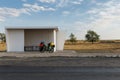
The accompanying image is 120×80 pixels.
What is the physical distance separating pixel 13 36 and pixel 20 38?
1.03m

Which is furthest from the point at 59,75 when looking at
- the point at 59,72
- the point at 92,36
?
the point at 92,36

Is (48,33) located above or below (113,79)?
above

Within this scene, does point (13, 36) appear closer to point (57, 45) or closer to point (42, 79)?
point (57, 45)

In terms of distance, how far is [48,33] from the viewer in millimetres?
39000

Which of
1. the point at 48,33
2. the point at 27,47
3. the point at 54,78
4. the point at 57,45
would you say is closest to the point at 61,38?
the point at 57,45

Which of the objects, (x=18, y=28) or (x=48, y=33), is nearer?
(x=18, y=28)

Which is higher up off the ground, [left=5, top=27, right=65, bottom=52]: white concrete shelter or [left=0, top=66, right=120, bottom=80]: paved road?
[left=5, top=27, right=65, bottom=52]: white concrete shelter

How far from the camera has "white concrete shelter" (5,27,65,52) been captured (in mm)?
35688

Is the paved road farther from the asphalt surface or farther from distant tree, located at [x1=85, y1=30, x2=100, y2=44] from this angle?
distant tree, located at [x1=85, y1=30, x2=100, y2=44]

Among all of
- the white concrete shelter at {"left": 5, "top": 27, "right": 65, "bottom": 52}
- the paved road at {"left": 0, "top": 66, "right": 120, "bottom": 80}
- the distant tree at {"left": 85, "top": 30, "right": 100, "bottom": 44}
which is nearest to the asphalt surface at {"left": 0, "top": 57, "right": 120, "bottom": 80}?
the paved road at {"left": 0, "top": 66, "right": 120, "bottom": 80}

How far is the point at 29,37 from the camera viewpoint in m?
39.4

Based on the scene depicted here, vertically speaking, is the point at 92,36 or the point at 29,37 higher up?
the point at 92,36

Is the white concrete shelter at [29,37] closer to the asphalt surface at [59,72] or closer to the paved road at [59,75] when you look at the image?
the asphalt surface at [59,72]

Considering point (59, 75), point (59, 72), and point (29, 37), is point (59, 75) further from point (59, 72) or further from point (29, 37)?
point (29, 37)
